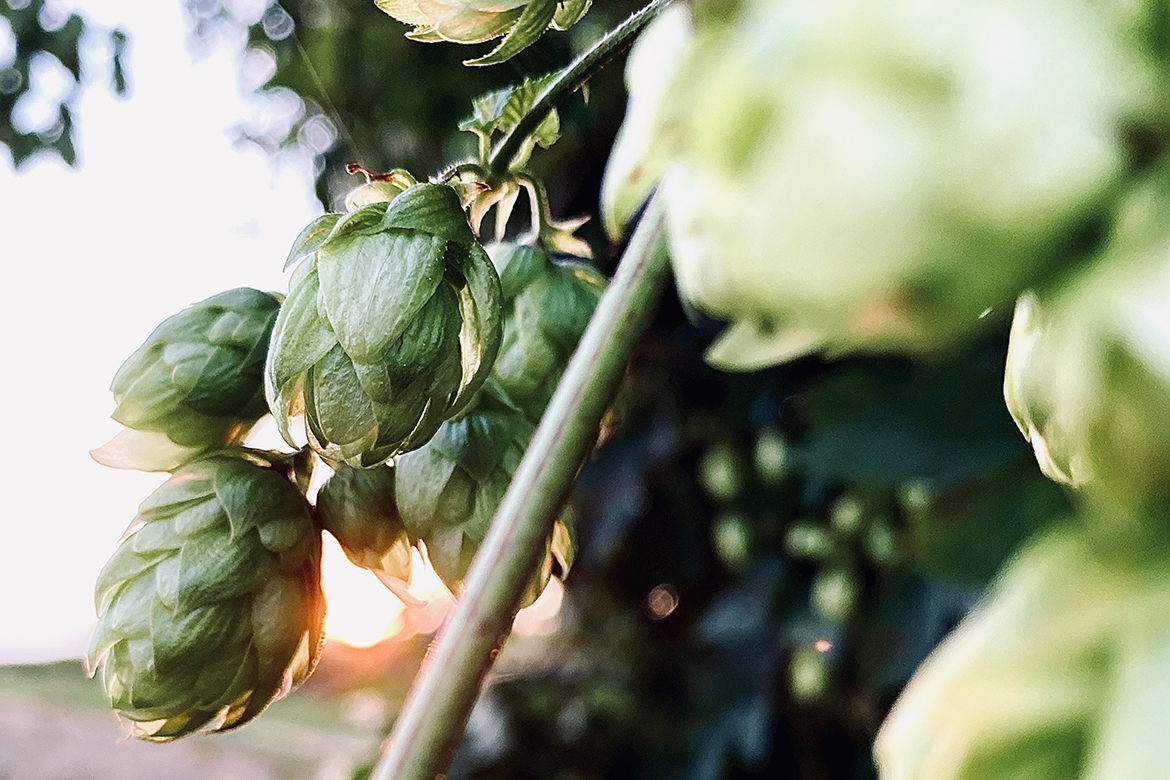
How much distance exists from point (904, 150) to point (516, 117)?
0.23 meters

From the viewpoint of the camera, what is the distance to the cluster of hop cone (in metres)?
0.23

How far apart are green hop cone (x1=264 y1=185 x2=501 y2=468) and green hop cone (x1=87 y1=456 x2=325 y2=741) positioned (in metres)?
0.04

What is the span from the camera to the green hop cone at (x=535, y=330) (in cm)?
29

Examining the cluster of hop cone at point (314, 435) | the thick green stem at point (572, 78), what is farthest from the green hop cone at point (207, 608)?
the thick green stem at point (572, 78)

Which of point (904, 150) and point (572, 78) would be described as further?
point (572, 78)

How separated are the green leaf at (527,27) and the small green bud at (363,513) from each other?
→ 0.35ft

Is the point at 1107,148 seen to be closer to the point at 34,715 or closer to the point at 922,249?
the point at 922,249

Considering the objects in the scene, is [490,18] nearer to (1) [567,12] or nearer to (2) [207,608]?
(1) [567,12]

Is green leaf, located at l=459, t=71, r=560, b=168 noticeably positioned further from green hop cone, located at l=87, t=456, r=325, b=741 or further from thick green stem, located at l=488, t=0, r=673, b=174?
green hop cone, located at l=87, t=456, r=325, b=741

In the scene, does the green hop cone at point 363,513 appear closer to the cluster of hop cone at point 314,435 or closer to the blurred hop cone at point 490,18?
the cluster of hop cone at point 314,435

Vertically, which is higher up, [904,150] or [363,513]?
[904,150]

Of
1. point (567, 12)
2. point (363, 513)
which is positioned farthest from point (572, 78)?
point (363, 513)

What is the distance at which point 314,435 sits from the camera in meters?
0.24

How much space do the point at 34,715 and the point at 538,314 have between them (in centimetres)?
454
